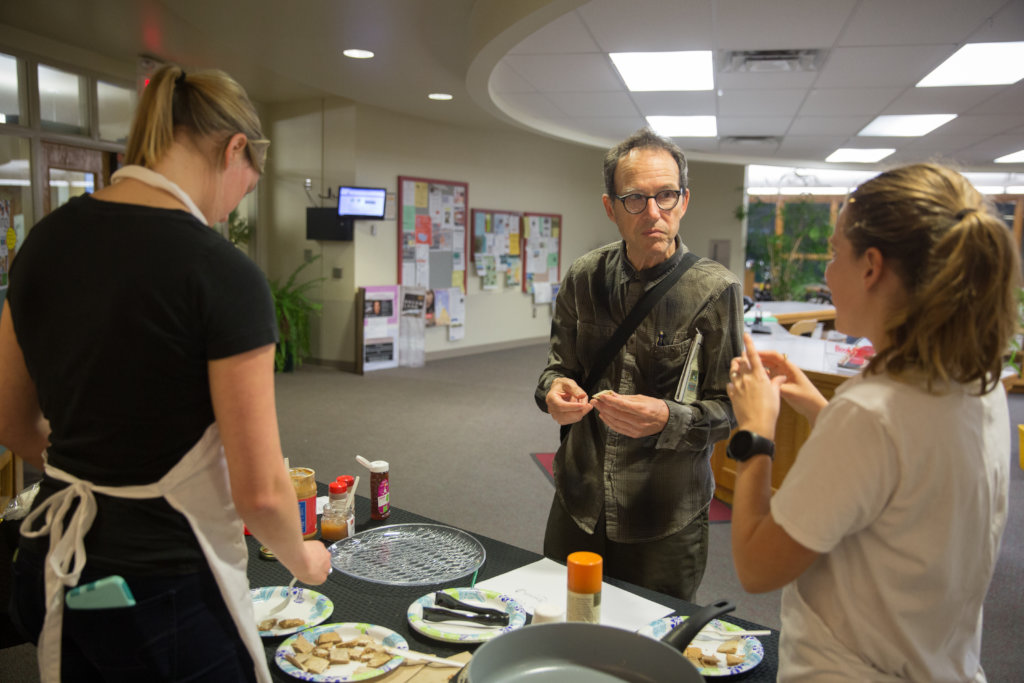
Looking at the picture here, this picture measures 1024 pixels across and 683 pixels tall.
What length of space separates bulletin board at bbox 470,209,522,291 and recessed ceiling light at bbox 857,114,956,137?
14.4ft

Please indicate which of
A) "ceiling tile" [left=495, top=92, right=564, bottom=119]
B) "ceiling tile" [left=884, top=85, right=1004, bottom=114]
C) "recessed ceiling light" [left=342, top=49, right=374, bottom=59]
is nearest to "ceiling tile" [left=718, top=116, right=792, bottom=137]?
"ceiling tile" [left=884, top=85, right=1004, bottom=114]

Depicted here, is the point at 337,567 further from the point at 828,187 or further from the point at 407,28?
the point at 828,187

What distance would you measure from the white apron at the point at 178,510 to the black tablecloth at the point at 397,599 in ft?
1.07

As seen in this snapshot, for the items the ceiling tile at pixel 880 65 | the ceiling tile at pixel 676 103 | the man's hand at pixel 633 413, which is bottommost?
the man's hand at pixel 633 413

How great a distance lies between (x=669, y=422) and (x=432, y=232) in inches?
300

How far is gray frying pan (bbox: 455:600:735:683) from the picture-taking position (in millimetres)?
972

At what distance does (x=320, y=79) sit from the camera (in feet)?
22.4

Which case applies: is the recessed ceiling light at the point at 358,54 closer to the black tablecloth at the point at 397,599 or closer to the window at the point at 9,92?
the window at the point at 9,92

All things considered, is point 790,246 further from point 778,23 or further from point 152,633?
point 152,633

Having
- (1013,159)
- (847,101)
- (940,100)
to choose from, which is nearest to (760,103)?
(847,101)

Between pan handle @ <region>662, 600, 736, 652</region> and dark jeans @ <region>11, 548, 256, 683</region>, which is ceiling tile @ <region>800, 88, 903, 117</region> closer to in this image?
pan handle @ <region>662, 600, 736, 652</region>

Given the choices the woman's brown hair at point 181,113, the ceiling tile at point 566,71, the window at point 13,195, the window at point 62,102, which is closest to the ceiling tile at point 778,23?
the ceiling tile at point 566,71

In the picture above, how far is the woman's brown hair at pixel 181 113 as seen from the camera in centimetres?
99

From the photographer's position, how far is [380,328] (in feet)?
27.3
